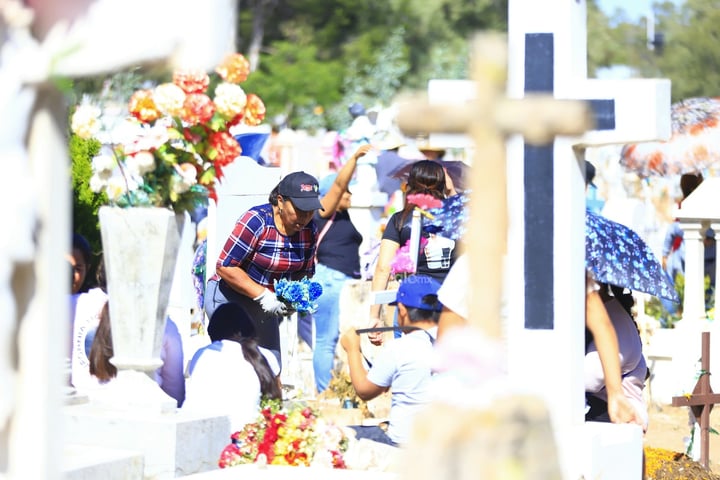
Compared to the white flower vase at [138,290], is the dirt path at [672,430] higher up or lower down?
lower down

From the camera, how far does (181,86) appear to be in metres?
5.09

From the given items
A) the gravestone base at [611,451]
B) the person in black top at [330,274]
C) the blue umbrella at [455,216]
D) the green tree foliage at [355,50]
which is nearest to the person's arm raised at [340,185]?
the person in black top at [330,274]

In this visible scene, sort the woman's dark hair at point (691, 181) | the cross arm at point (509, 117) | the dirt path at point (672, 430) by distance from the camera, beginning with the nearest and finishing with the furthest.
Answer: the cross arm at point (509, 117)
the dirt path at point (672, 430)
the woman's dark hair at point (691, 181)

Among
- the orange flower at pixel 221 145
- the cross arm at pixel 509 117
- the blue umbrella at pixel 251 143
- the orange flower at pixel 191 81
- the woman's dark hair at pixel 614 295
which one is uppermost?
the blue umbrella at pixel 251 143

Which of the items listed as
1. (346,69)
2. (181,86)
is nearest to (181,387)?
(181,86)

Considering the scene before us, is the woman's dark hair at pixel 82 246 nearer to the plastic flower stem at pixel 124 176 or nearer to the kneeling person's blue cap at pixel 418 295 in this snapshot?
the plastic flower stem at pixel 124 176

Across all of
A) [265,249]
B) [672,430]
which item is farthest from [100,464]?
[672,430]

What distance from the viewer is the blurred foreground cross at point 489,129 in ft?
6.98

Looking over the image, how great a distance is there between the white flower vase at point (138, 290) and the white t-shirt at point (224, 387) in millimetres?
374

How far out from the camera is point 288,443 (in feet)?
15.1

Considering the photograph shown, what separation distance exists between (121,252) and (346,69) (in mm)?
32332

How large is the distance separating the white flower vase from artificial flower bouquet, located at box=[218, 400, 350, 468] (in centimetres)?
30

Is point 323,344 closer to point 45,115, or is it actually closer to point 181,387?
point 181,387

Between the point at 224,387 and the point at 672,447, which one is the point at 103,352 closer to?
the point at 224,387
